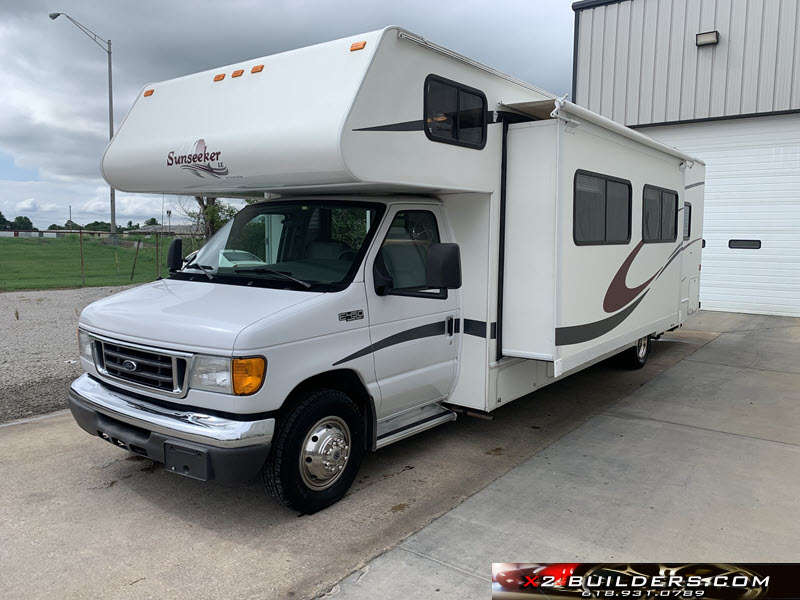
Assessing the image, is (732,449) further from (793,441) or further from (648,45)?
(648,45)

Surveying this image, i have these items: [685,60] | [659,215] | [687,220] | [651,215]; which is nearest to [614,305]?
[651,215]

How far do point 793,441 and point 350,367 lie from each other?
4264mm

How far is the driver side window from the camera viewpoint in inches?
187

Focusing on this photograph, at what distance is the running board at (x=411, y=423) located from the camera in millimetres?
4811

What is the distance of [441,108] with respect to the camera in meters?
4.76

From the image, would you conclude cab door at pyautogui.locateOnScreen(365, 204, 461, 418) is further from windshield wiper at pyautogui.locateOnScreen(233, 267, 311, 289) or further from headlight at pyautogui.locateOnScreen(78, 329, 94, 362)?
headlight at pyautogui.locateOnScreen(78, 329, 94, 362)

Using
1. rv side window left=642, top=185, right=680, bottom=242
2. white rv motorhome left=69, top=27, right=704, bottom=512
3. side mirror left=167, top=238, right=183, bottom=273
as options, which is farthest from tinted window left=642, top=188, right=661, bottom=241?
side mirror left=167, top=238, right=183, bottom=273

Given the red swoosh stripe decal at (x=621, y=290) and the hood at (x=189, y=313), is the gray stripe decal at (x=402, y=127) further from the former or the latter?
the red swoosh stripe decal at (x=621, y=290)

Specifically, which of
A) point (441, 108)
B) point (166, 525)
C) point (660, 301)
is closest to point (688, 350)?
point (660, 301)

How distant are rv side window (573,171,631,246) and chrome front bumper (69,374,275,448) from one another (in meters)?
3.15

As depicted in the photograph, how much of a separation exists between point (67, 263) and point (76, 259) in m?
0.57

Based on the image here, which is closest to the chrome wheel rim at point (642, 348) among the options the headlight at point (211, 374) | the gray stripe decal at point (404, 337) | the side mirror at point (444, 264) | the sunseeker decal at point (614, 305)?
the sunseeker decal at point (614, 305)

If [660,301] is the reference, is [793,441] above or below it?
below

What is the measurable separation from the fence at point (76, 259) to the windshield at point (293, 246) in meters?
11.0
